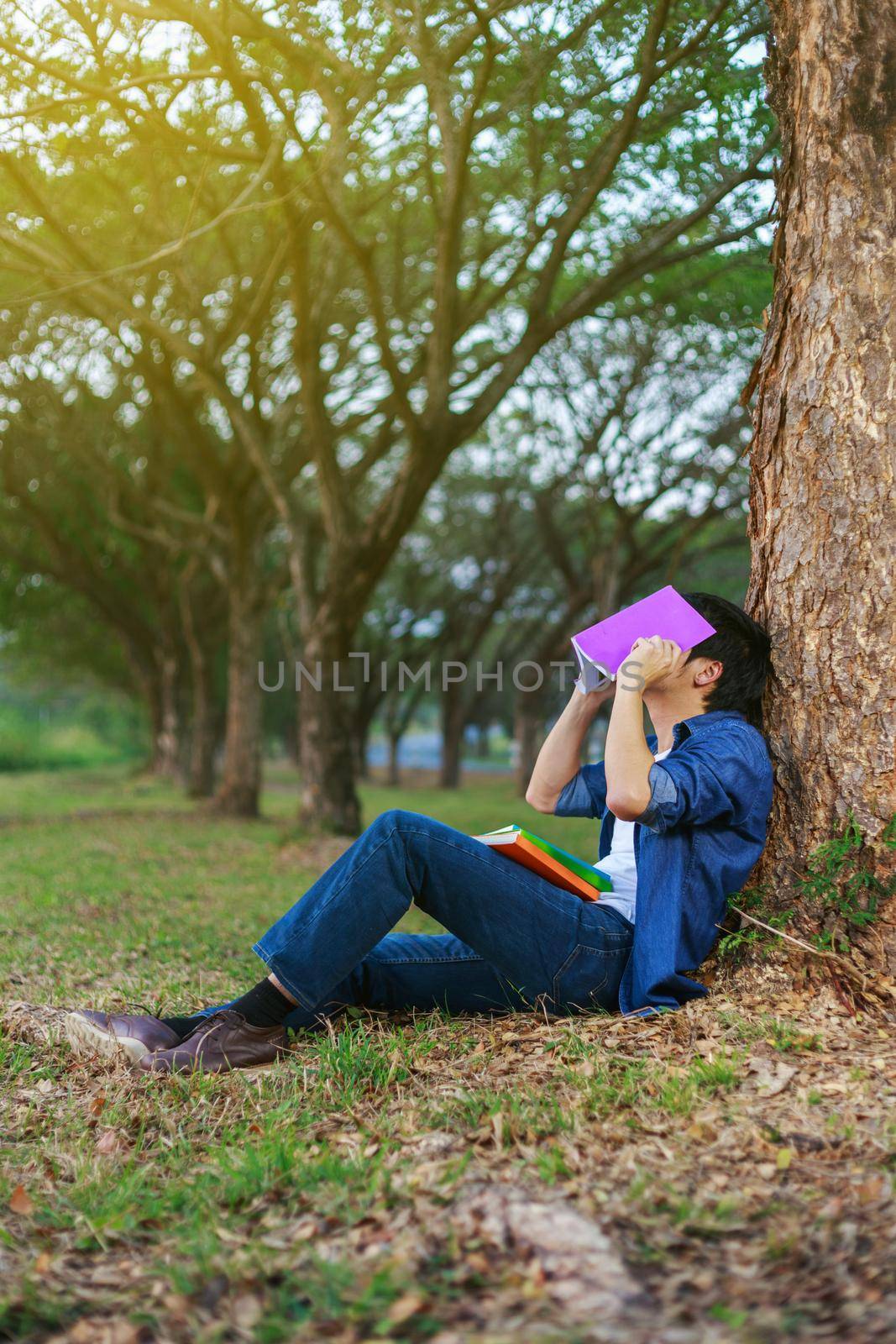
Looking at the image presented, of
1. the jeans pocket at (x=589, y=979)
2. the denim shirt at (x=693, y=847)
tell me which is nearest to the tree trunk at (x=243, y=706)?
the jeans pocket at (x=589, y=979)

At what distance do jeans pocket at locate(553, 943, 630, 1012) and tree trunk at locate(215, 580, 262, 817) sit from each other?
12047 millimetres

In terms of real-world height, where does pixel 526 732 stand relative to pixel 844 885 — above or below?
below

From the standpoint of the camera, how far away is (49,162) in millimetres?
10828

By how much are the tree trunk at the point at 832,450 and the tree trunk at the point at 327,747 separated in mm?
8441

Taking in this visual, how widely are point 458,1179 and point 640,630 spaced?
1823 millimetres

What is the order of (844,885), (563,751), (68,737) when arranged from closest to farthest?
(844,885), (563,751), (68,737)

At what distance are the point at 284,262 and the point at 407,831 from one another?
9.17 metres

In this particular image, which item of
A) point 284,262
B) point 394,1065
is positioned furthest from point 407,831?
point 284,262

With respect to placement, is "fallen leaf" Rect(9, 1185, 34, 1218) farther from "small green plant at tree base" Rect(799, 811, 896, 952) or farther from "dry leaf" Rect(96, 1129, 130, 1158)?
"small green plant at tree base" Rect(799, 811, 896, 952)

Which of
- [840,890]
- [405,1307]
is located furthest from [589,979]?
[405,1307]

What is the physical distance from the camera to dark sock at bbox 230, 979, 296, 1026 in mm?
3611

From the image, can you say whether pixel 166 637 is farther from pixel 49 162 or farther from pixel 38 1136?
pixel 38 1136

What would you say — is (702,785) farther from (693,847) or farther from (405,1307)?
(405,1307)

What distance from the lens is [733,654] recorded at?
3.67 m
